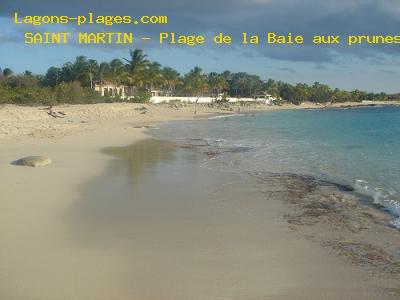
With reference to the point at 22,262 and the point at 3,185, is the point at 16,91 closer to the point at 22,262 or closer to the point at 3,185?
the point at 3,185

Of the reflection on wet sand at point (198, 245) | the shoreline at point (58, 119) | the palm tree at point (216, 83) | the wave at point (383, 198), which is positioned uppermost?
the palm tree at point (216, 83)

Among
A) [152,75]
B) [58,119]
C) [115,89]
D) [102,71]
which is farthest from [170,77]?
[58,119]

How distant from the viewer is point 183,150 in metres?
19.4

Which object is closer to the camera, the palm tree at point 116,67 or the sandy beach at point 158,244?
the sandy beach at point 158,244

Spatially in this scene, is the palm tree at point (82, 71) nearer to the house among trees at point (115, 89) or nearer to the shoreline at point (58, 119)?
the house among trees at point (115, 89)

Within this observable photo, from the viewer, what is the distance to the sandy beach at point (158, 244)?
4984 millimetres

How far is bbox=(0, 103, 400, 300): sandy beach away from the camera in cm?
498

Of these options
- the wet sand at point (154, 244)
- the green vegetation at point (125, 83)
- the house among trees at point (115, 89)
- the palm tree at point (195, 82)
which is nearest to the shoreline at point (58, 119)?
the green vegetation at point (125, 83)

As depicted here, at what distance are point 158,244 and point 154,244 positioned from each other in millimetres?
58

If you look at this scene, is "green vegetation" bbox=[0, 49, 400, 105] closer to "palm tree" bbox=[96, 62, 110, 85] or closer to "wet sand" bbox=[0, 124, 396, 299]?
"palm tree" bbox=[96, 62, 110, 85]

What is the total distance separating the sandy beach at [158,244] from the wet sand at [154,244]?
0.05 feet

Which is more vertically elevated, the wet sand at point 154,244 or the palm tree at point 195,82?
the palm tree at point 195,82

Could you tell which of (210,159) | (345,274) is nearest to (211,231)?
(345,274)

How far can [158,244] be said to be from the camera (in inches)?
257
